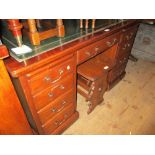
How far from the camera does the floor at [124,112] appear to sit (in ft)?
5.30

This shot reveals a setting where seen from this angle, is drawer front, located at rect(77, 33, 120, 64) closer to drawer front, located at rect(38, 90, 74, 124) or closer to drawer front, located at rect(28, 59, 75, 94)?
drawer front, located at rect(28, 59, 75, 94)

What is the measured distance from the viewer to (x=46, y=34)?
3.41 feet

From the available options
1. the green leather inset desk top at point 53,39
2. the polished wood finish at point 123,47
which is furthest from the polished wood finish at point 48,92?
the polished wood finish at point 123,47

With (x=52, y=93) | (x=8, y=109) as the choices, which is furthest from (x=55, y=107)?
(x=8, y=109)

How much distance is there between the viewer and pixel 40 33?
3.27 feet

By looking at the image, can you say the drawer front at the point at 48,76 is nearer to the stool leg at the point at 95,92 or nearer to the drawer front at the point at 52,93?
the drawer front at the point at 52,93

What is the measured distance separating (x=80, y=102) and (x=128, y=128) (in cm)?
70

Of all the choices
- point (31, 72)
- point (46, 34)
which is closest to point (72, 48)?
point (46, 34)

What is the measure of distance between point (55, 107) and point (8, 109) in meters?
0.44

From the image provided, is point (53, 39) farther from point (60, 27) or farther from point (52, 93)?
point (52, 93)

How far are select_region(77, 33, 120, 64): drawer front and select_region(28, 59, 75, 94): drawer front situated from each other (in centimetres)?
10

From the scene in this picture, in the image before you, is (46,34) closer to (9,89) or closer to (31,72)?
(31,72)

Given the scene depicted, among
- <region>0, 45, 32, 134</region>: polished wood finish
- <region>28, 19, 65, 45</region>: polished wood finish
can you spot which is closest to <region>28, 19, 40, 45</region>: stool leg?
<region>28, 19, 65, 45</region>: polished wood finish

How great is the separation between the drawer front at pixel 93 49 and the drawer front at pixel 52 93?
0.19 meters
